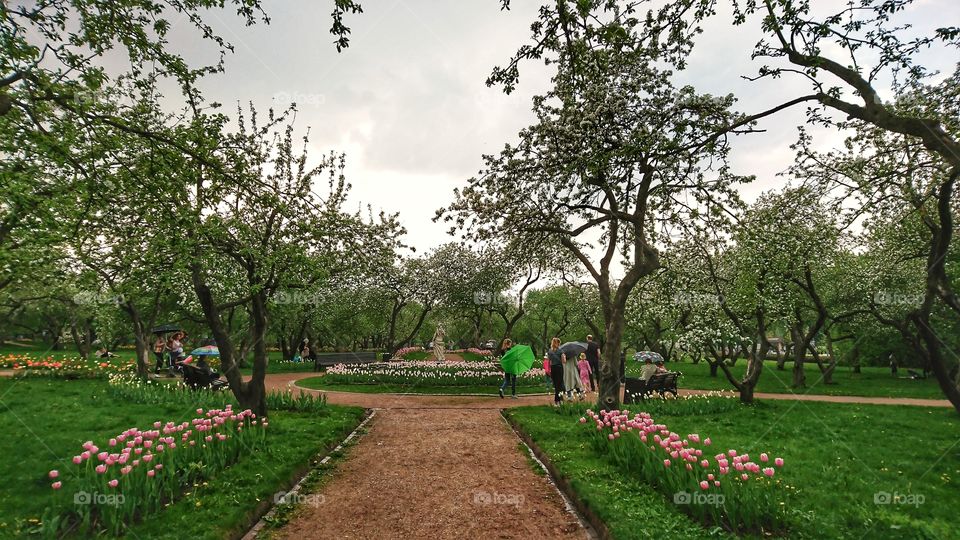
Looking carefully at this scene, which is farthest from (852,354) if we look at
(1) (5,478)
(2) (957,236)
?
(1) (5,478)

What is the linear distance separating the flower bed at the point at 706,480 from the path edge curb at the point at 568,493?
104cm

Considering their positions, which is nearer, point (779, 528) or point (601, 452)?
point (779, 528)

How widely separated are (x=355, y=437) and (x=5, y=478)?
5446 mm

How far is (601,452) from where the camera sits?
8211 millimetres

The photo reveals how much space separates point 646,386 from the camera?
14102mm

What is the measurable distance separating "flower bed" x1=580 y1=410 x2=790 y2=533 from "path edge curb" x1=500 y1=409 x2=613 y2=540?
1.04 meters

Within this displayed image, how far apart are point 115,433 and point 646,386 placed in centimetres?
1376

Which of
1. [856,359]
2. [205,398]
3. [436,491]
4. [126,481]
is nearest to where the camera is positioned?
[126,481]

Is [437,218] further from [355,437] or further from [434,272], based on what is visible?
[434,272]

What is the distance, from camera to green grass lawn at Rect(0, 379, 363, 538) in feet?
16.6

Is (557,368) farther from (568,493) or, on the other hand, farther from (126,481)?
(126,481)

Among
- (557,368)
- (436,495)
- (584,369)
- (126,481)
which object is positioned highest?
(557,368)

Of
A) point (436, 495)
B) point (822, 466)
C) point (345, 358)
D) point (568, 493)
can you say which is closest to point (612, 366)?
point (822, 466)

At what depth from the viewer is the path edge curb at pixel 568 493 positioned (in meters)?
5.32
